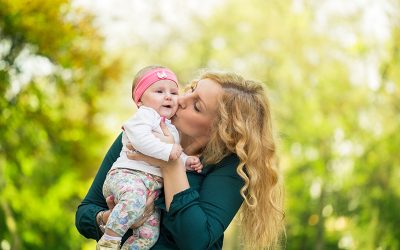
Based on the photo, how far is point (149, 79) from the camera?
3770mm

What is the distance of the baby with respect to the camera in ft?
11.4

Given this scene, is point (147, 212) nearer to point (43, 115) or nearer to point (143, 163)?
point (143, 163)

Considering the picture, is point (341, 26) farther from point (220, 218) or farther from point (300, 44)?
point (220, 218)

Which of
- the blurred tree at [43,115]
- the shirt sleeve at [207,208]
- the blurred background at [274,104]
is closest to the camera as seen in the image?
the shirt sleeve at [207,208]

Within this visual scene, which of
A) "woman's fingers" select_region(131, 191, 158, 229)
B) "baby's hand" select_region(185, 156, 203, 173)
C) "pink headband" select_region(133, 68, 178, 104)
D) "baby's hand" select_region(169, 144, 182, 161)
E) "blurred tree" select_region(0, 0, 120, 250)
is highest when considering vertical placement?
"blurred tree" select_region(0, 0, 120, 250)

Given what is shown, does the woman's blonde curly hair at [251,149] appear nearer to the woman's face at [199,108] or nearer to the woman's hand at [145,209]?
the woman's face at [199,108]

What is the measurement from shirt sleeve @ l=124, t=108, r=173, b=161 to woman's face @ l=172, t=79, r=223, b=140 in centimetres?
13

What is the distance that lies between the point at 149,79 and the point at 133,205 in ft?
2.05

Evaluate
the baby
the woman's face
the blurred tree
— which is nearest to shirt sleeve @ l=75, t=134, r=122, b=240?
the baby

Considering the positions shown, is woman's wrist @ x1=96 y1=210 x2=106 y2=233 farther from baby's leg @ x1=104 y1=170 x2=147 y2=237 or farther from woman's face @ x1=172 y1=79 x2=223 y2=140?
woman's face @ x1=172 y1=79 x2=223 y2=140

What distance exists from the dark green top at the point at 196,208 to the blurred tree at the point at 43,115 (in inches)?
240

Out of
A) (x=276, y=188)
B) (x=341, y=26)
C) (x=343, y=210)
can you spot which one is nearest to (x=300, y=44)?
(x=341, y=26)

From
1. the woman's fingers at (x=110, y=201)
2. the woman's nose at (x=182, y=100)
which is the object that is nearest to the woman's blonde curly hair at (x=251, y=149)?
the woman's nose at (x=182, y=100)

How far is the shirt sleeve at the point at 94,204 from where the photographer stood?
148 inches
